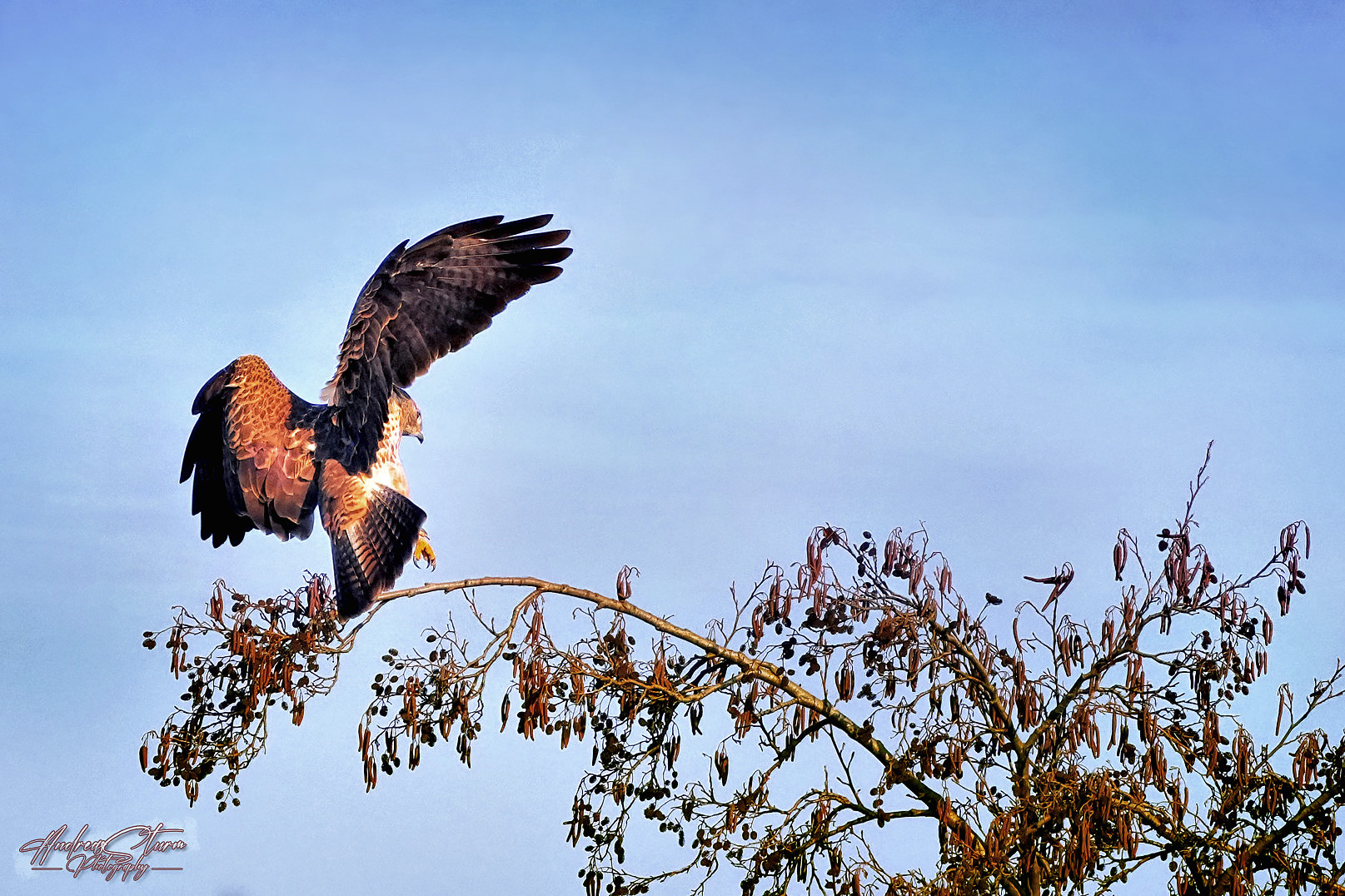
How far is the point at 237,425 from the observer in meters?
9.48

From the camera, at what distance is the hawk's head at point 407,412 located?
381 inches

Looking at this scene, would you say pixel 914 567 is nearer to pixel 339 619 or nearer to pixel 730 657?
pixel 730 657

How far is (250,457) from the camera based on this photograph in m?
9.34

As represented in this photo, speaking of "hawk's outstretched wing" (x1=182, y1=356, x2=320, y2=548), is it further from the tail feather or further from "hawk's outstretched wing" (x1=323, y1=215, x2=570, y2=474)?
the tail feather

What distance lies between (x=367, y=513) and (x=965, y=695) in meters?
3.92

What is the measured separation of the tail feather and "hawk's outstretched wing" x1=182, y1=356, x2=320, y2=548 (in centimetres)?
75

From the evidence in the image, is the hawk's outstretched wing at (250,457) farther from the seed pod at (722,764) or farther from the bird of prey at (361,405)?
the seed pod at (722,764)

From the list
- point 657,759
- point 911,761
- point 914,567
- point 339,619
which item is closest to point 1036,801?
point 911,761

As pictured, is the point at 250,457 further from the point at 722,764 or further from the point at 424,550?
the point at 722,764

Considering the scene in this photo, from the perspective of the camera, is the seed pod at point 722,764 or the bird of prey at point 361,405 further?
the bird of prey at point 361,405

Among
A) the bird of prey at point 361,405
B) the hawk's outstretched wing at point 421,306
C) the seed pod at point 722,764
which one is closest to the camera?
the seed pod at point 722,764

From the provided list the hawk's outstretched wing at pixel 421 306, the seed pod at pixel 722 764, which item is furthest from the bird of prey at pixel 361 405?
the seed pod at pixel 722 764

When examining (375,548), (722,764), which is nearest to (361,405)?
(375,548)

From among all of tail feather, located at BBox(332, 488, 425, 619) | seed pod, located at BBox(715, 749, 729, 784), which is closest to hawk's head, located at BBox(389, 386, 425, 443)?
tail feather, located at BBox(332, 488, 425, 619)
